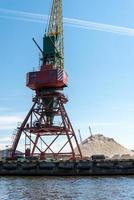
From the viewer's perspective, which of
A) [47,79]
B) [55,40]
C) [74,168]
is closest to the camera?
[74,168]

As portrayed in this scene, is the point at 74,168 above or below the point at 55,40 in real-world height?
below

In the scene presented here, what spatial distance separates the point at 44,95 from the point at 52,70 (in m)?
6.74

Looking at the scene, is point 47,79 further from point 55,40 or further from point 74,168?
point 74,168

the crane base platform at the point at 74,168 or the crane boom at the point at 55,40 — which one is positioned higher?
the crane boom at the point at 55,40

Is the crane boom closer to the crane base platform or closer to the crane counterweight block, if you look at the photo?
the crane counterweight block

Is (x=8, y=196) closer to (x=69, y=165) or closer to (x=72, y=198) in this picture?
(x=72, y=198)

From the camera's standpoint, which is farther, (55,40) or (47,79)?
(55,40)

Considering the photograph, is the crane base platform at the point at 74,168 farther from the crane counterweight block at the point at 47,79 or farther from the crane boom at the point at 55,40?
the crane boom at the point at 55,40

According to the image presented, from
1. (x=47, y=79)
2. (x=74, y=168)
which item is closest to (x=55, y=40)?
(x=47, y=79)

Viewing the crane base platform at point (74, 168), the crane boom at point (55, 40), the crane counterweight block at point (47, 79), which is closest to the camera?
the crane base platform at point (74, 168)

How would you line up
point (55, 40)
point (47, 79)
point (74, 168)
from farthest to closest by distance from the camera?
point (55, 40), point (47, 79), point (74, 168)

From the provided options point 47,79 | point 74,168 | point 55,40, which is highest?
point 55,40

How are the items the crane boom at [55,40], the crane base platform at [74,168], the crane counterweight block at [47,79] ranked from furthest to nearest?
the crane boom at [55,40] < the crane counterweight block at [47,79] < the crane base platform at [74,168]

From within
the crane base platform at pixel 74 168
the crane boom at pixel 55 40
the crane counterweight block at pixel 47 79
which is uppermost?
the crane boom at pixel 55 40
